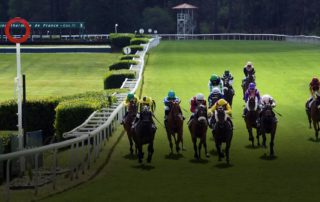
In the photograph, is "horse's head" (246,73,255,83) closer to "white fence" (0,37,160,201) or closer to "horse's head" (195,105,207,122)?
"white fence" (0,37,160,201)

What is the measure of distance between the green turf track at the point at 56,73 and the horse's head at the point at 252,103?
19010 mm

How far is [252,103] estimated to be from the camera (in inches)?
699

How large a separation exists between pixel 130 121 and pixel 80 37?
227 feet

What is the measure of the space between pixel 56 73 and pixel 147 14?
A: 61.9 metres

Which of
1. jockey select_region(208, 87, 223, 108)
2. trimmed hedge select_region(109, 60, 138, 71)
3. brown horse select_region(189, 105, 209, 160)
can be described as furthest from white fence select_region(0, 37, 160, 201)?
trimmed hedge select_region(109, 60, 138, 71)

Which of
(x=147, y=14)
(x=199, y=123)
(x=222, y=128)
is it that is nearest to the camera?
(x=222, y=128)

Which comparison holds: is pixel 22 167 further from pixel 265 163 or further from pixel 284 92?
pixel 284 92

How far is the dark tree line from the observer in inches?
4070

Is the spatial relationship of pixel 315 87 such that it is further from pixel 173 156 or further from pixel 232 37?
pixel 232 37

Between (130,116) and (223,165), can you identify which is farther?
(130,116)

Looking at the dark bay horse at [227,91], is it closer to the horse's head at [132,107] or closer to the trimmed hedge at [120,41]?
the horse's head at [132,107]

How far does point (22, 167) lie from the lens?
15.0m

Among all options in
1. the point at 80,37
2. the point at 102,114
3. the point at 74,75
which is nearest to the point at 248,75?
the point at 102,114

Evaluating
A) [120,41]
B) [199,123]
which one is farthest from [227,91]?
[120,41]
